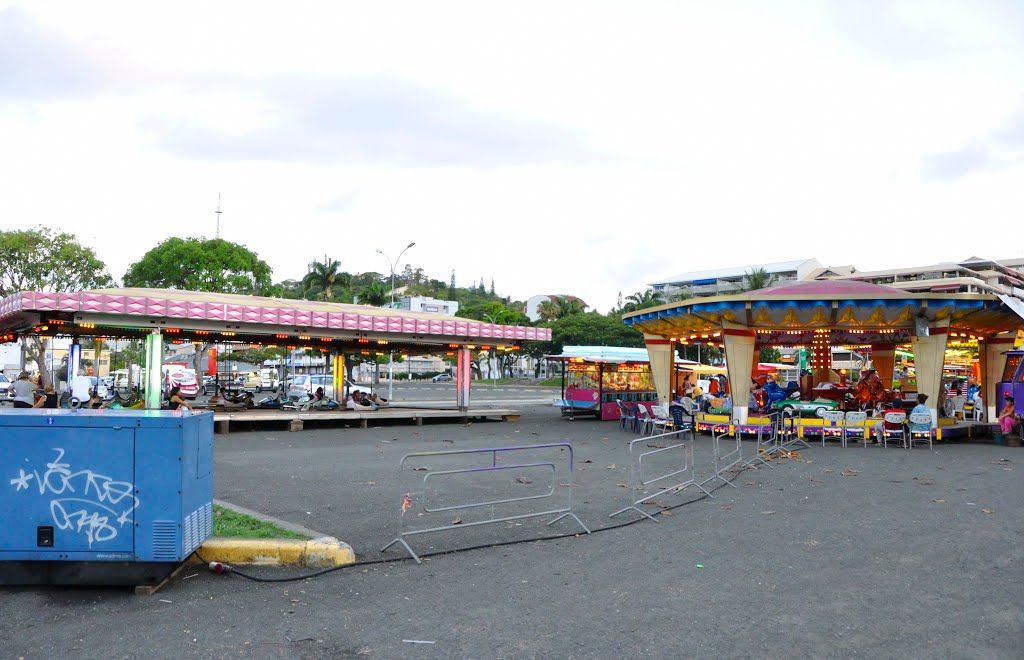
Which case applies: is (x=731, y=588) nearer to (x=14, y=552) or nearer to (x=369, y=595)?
(x=369, y=595)

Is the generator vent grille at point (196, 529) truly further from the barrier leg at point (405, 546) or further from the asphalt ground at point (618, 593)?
the barrier leg at point (405, 546)

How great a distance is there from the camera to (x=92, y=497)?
629 cm

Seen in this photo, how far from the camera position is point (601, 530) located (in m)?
8.81

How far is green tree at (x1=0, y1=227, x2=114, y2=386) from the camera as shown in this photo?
40.2 m

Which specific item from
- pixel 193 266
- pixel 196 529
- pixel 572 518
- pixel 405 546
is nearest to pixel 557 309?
pixel 193 266

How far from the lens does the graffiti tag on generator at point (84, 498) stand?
6.26 m

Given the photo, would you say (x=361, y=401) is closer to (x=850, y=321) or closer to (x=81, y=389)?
(x=81, y=389)

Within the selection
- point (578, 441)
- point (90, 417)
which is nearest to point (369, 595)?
point (90, 417)

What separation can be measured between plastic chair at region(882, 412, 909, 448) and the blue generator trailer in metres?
18.6

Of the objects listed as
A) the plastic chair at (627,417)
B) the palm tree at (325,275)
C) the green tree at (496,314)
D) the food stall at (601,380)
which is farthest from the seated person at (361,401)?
the green tree at (496,314)

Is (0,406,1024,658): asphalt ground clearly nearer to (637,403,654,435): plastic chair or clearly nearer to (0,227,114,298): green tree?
(637,403,654,435): plastic chair

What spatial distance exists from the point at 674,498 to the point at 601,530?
2656 mm

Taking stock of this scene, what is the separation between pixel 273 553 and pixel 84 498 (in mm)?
1682

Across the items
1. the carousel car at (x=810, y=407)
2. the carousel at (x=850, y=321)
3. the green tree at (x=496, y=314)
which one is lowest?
the carousel car at (x=810, y=407)
